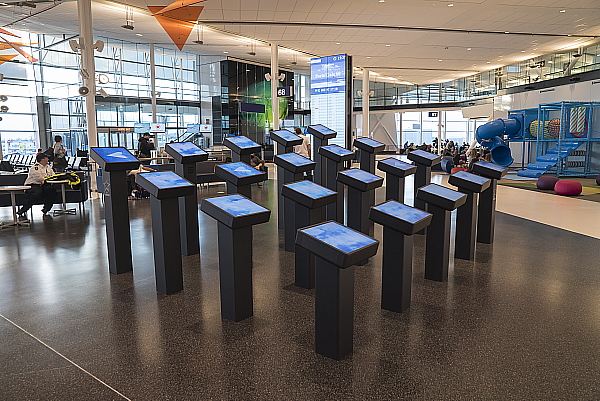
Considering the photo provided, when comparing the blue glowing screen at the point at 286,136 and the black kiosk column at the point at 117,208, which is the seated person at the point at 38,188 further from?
the blue glowing screen at the point at 286,136

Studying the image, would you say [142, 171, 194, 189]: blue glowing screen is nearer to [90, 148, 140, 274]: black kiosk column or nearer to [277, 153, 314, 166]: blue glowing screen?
[90, 148, 140, 274]: black kiosk column

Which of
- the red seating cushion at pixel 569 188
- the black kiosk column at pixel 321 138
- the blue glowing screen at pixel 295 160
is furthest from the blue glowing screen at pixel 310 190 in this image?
the red seating cushion at pixel 569 188

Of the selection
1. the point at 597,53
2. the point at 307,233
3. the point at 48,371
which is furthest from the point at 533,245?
the point at 597,53

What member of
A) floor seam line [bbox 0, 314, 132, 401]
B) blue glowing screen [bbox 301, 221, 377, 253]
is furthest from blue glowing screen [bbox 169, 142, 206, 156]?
blue glowing screen [bbox 301, 221, 377, 253]

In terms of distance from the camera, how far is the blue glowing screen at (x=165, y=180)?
3799mm

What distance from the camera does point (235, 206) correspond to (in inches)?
131

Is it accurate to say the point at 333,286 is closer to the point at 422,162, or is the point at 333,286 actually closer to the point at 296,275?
the point at 296,275

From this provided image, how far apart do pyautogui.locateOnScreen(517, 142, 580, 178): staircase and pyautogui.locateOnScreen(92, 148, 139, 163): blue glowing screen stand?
1381 centimetres

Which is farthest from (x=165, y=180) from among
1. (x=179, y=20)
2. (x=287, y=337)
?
(x=179, y=20)

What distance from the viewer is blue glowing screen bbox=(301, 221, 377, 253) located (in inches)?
101

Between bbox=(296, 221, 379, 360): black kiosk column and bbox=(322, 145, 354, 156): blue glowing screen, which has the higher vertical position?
bbox=(322, 145, 354, 156): blue glowing screen

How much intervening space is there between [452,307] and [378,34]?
42.6 feet

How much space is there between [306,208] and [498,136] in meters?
14.8

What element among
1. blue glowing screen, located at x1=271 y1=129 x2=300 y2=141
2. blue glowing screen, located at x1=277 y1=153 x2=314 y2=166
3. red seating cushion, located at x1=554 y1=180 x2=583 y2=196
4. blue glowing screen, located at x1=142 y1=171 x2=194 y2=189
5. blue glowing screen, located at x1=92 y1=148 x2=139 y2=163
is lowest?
red seating cushion, located at x1=554 y1=180 x2=583 y2=196
